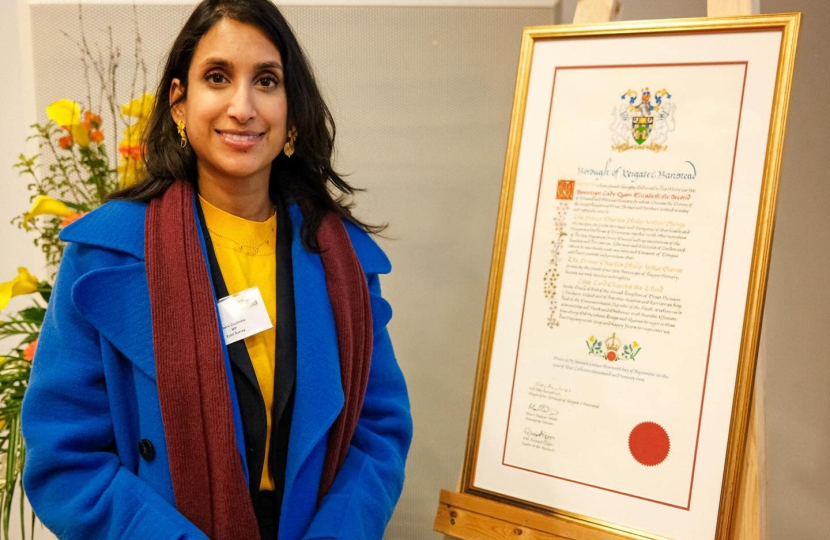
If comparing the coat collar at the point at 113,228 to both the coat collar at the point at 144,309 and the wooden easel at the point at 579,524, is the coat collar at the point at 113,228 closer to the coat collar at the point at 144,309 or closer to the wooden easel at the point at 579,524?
the coat collar at the point at 144,309

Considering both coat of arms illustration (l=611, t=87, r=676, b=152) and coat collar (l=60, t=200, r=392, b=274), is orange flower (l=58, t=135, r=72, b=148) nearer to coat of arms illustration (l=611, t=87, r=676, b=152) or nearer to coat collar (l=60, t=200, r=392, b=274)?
coat collar (l=60, t=200, r=392, b=274)

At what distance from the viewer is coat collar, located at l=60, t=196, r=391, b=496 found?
108 centimetres

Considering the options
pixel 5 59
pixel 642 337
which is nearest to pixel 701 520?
pixel 642 337

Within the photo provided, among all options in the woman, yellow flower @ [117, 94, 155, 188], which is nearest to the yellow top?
the woman

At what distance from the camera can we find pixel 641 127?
142cm

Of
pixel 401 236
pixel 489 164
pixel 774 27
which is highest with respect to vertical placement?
pixel 774 27

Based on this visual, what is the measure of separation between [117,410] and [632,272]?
923 millimetres

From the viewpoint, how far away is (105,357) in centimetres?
108

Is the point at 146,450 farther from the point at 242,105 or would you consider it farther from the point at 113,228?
the point at 242,105

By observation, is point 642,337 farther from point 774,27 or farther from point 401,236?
point 401,236

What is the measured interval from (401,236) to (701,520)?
1192 millimetres

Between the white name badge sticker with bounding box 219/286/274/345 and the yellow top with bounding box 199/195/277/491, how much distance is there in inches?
1.1

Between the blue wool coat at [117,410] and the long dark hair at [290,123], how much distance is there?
10 cm

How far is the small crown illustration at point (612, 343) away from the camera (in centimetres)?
141
